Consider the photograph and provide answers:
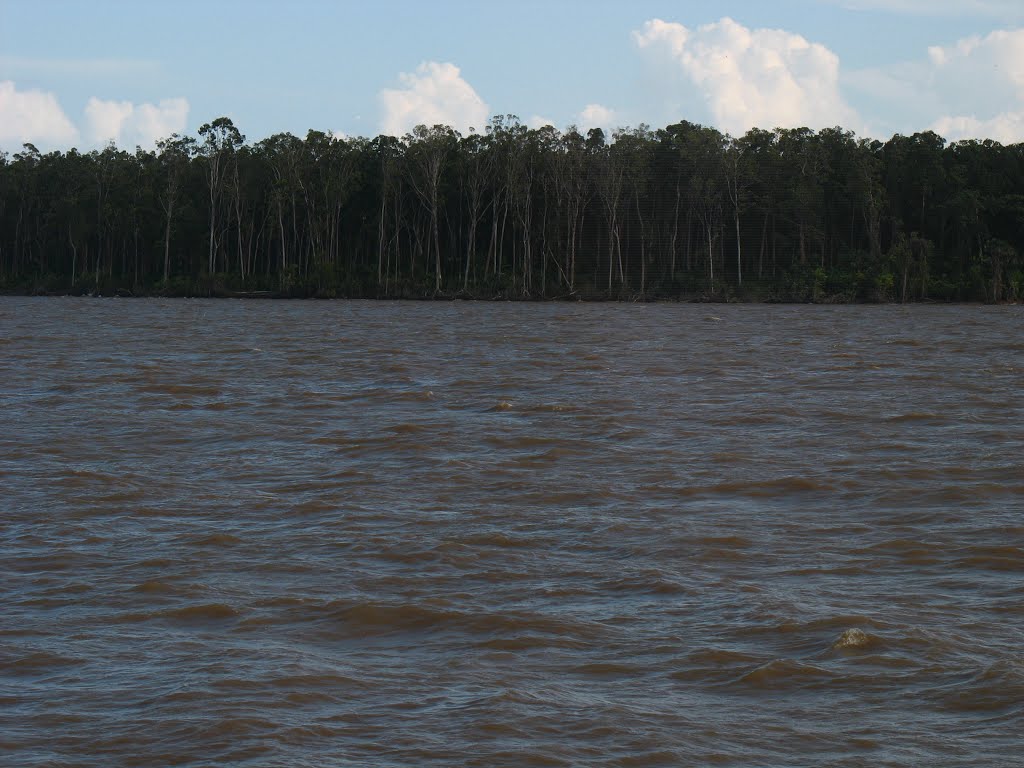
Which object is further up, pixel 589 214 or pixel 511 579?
pixel 589 214

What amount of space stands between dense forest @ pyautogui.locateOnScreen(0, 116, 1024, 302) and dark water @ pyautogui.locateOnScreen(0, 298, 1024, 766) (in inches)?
2143

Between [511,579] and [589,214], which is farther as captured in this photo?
[589,214]

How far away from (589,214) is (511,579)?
70.6m

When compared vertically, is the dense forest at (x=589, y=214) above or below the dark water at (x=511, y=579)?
above

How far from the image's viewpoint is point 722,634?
691cm

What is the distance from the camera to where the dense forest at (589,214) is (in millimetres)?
71125

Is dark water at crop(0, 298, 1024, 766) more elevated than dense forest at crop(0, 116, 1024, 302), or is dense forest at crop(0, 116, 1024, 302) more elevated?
dense forest at crop(0, 116, 1024, 302)

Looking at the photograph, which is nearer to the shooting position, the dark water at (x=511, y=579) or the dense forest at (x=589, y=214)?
the dark water at (x=511, y=579)

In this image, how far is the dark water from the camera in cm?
558

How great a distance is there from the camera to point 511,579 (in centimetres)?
812

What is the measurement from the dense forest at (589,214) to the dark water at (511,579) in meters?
54.4

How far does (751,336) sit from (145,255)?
60.1 metres

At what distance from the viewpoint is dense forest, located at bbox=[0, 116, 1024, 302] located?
233ft

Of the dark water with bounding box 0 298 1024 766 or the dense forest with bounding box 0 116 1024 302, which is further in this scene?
the dense forest with bounding box 0 116 1024 302
